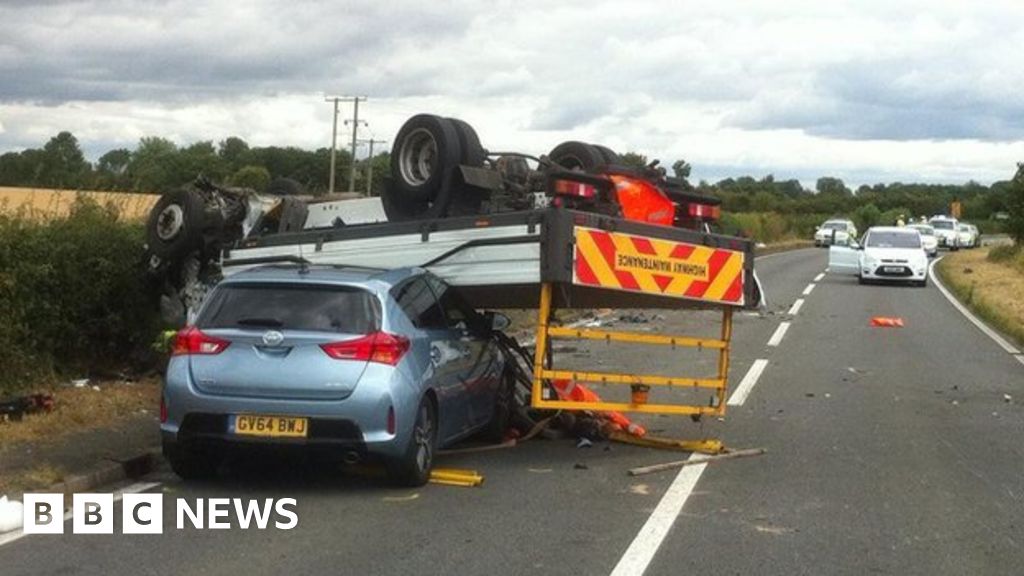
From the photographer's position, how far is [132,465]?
8.91 metres

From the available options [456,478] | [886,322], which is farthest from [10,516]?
[886,322]

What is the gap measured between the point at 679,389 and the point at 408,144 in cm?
476

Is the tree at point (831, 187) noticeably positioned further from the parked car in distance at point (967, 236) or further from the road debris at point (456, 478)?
the road debris at point (456, 478)

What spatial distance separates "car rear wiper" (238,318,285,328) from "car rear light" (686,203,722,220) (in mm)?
3752

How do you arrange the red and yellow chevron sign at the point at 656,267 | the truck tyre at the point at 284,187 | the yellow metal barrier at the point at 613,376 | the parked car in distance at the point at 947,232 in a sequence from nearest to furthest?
the red and yellow chevron sign at the point at 656,267 → the yellow metal barrier at the point at 613,376 → the truck tyre at the point at 284,187 → the parked car in distance at the point at 947,232

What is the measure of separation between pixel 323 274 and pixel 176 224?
369 cm

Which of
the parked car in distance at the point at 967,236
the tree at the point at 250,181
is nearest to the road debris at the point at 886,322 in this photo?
the tree at the point at 250,181

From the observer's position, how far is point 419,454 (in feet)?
27.8

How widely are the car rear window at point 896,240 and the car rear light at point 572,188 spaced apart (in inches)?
1099

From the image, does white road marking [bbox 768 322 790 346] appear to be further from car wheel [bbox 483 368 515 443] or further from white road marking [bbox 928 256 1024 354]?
car wheel [bbox 483 368 515 443]

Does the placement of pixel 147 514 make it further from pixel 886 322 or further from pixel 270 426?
pixel 886 322

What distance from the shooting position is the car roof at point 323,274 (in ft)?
28.1

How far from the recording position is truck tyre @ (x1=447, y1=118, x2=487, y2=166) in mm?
10266

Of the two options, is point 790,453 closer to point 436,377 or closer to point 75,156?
point 436,377
